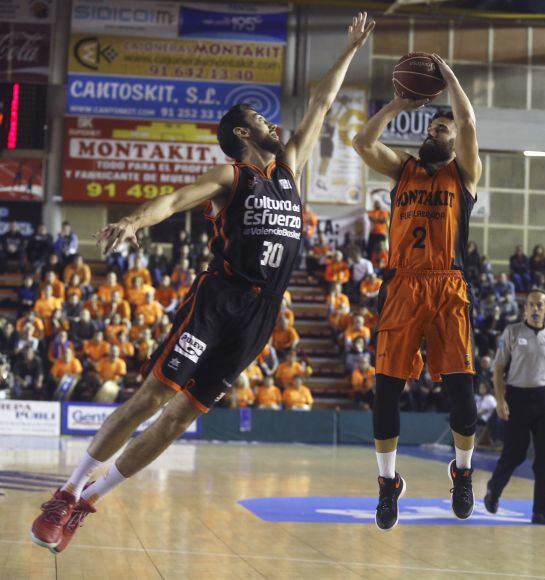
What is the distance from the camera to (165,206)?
555 centimetres

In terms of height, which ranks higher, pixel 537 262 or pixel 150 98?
pixel 150 98

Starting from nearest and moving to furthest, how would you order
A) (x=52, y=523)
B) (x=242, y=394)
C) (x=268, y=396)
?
(x=52, y=523)
(x=242, y=394)
(x=268, y=396)

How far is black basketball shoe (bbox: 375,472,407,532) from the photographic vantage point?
6543mm

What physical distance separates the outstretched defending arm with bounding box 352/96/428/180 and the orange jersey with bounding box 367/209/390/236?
63.3 ft

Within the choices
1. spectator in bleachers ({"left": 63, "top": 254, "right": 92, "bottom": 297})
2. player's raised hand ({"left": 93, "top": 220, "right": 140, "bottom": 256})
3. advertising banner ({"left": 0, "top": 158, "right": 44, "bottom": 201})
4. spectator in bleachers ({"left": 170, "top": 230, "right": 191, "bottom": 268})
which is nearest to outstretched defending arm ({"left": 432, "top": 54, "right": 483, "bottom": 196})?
player's raised hand ({"left": 93, "top": 220, "right": 140, "bottom": 256})

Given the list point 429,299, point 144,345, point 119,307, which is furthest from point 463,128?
point 119,307

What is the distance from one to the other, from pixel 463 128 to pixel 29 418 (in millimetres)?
14670

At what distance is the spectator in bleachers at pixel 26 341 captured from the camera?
19984mm

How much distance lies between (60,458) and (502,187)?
17.0 m

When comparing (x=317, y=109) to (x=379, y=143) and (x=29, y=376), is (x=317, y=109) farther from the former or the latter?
(x=29, y=376)

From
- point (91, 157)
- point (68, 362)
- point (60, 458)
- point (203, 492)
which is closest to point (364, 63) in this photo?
point (91, 157)

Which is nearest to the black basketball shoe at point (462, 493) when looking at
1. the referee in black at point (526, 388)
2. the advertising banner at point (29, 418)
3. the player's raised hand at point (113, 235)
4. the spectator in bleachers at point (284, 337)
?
the player's raised hand at point (113, 235)

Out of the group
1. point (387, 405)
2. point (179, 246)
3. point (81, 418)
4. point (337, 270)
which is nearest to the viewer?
point (387, 405)

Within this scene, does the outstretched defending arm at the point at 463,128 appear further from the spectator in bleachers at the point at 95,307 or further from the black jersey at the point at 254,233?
the spectator in bleachers at the point at 95,307
